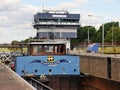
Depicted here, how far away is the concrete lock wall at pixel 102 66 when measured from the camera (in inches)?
975

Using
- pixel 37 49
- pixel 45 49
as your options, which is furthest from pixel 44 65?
pixel 37 49

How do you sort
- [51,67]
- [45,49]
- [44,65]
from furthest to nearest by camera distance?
Answer: [45,49]
[51,67]
[44,65]

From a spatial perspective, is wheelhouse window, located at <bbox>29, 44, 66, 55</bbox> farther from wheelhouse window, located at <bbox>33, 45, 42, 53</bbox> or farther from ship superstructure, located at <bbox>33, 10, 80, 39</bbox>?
ship superstructure, located at <bbox>33, 10, 80, 39</bbox>

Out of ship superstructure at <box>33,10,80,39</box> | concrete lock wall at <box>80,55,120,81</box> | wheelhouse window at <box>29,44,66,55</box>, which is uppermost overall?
ship superstructure at <box>33,10,80,39</box>

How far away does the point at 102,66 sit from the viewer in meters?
27.6

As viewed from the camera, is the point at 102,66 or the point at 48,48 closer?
the point at 48,48

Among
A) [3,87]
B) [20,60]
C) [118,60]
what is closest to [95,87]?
[118,60]

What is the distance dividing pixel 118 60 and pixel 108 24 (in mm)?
146572

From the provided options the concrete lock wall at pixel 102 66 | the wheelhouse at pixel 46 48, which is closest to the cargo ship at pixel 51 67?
the wheelhouse at pixel 46 48

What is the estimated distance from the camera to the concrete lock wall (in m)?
24.8

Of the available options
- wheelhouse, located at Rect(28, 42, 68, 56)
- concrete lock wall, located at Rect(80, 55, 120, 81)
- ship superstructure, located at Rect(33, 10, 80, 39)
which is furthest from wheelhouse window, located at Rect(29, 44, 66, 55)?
ship superstructure, located at Rect(33, 10, 80, 39)

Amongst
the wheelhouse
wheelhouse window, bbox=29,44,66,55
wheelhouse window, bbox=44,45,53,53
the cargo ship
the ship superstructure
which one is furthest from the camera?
the ship superstructure

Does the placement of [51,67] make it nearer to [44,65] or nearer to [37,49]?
[44,65]

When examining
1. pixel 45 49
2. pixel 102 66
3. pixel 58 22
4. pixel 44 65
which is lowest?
pixel 102 66
